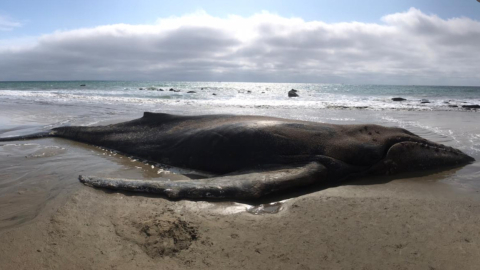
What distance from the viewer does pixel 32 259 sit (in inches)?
102

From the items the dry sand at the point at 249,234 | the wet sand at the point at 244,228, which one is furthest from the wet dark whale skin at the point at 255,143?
the dry sand at the point at 249,234

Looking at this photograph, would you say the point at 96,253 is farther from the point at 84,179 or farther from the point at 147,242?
the point at 84,179

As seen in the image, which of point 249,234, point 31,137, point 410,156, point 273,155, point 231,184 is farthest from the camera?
point 31,137

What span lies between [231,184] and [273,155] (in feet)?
3.71

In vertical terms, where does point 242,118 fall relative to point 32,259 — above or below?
above

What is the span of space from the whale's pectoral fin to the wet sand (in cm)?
13

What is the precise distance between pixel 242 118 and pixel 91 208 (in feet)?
10.6

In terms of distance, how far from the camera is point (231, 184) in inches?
156

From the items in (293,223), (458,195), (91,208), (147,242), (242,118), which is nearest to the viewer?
(147,242)

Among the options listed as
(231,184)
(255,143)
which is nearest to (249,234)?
(231,184)

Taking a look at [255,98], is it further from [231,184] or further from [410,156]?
[231,184]

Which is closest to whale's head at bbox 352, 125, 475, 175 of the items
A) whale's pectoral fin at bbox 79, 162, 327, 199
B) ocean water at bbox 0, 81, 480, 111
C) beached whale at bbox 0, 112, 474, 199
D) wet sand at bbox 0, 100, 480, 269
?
beached whale at bbox 0, 112, 474, 199

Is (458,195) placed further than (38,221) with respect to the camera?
Yes

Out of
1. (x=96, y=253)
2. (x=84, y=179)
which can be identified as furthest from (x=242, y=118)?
(x=96, y=253)
